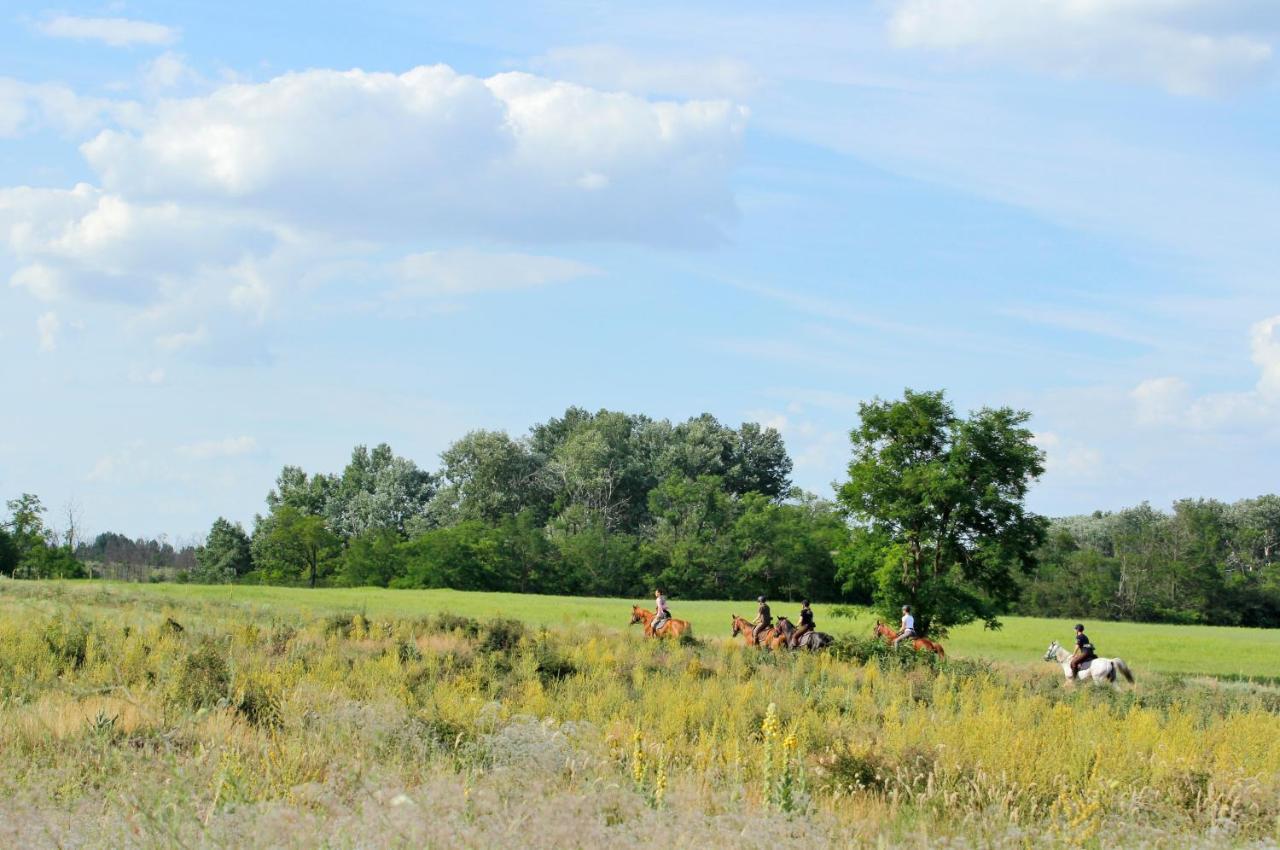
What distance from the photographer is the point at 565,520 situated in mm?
108562

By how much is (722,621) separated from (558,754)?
153 feet

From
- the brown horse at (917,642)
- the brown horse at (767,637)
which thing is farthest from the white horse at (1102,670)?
the brown horse at (767,637)

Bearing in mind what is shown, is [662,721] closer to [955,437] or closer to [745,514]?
[955,437]

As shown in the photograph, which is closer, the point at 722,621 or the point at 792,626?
the point at 792,626

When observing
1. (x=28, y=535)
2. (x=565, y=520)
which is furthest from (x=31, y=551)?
(x=565, y=520)

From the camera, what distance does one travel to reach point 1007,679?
2884 centimetres

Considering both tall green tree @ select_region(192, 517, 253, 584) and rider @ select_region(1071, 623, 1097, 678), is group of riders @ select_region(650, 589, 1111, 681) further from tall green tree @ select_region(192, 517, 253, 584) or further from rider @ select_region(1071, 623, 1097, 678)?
tall green tree @ select_region(192, 517, 253, 584)

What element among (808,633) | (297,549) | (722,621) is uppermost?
(297,549)

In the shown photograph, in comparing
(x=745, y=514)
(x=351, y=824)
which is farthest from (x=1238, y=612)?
(x=351, y=824)

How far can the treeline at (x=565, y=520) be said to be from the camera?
95000 millimetres

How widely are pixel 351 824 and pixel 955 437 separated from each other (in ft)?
126

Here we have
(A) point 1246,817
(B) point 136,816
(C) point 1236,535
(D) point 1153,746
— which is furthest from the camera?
(C) point 1236,535

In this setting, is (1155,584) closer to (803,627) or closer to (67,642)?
(803,627)

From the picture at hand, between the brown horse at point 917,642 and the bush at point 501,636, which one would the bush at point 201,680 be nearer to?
the bush at point 501,636
